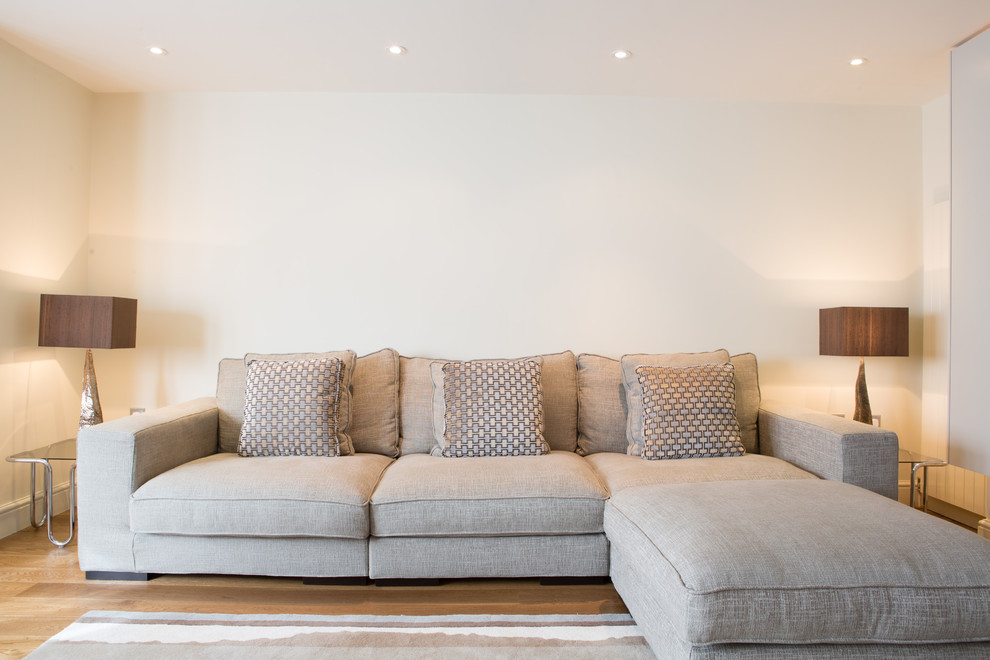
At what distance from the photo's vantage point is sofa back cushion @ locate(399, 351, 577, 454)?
2.98 meters

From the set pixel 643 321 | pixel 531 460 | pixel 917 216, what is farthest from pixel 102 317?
pixel 917 216

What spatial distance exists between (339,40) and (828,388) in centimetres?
339

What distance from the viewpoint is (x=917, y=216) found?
352 centimetres

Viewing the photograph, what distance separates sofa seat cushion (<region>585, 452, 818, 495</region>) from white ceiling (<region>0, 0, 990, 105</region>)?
199 cm

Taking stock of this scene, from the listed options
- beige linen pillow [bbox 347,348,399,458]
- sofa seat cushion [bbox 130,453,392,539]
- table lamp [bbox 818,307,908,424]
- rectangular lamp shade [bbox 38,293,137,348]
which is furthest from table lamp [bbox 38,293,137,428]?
table lamp [bbox 818,307,908,424]

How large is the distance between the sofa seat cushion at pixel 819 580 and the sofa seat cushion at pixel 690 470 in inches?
24.9

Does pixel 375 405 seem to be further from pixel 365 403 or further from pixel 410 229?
pixel 410 229

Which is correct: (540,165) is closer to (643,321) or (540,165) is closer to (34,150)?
(643,321)

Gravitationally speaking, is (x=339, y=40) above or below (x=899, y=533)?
above

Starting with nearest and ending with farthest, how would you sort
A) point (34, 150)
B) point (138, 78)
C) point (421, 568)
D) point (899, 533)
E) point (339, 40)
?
point (899, 533) < point (421, 568) < point (339, 40) < point (34, 150) < point (138, 78)

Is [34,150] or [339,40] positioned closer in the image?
[339,40]

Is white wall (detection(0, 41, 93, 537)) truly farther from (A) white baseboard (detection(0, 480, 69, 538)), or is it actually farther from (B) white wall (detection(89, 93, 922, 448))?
(B) white wall (detection(89, 93, 922, 448))

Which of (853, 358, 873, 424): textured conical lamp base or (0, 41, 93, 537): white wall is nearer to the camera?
(0, 41, 93, 537): white wall

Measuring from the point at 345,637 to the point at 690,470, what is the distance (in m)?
1.52
